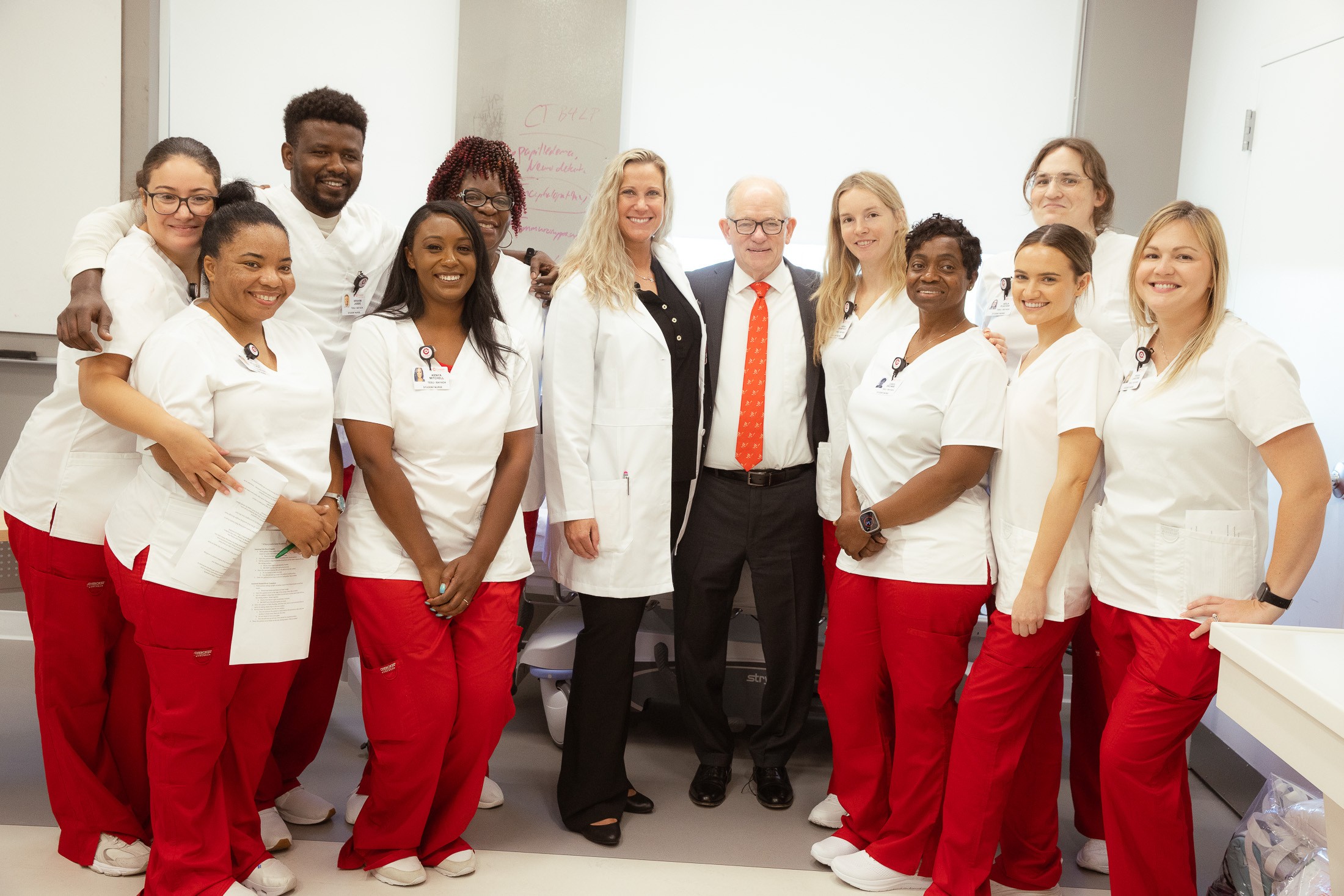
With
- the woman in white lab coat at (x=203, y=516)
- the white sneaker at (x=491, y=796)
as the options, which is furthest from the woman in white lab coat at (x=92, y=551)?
the white sneaker at (x=491, y=796)

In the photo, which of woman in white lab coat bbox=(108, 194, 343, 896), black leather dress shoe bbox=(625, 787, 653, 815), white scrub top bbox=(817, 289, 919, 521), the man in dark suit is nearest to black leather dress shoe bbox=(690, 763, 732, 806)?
the man in dark suit

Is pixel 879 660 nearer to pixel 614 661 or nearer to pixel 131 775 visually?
pixel 614 661

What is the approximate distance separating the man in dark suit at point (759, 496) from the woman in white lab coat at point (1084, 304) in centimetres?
58

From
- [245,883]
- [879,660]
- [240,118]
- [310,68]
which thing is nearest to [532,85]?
[310,68]

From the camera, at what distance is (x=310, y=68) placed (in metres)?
4.00

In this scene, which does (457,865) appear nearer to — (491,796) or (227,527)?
(491,796)

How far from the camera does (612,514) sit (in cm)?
249

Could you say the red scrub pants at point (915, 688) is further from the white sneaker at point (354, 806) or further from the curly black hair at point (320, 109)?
the curly black hair at point (320, 109)

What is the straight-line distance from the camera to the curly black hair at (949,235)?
2.27 m

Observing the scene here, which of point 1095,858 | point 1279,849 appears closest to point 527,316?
point 1095,858

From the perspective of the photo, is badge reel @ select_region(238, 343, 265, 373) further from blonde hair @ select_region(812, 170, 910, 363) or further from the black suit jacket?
blonde hair @ select_region(812, 170, 910, 363)

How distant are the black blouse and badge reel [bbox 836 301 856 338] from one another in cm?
39

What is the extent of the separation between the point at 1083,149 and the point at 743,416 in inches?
49.3

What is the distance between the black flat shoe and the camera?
249 cm
